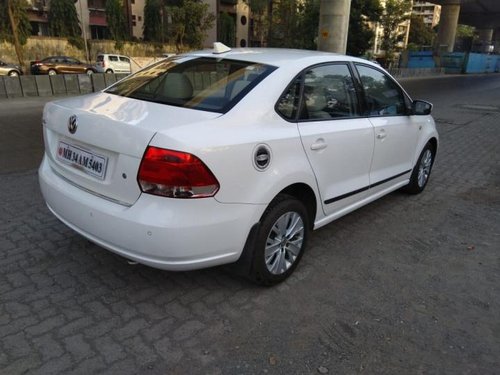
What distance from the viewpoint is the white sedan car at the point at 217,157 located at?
256cm

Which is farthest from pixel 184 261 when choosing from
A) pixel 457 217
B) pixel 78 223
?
pixel 457 217

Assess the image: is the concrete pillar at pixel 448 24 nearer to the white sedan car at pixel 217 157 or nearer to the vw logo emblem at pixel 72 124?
the white sedan car at pixel 217 157

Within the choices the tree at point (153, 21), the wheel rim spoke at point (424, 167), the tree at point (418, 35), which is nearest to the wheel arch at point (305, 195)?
the wheel rim spoke at point (424, 167)

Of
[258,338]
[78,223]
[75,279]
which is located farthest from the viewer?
[75,279]

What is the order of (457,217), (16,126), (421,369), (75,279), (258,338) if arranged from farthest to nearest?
1. (16,126)
2. (457,217)
3. (75,279)
4. (258,338)
5. (421,369)

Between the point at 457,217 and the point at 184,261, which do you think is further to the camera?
the point at 457,217

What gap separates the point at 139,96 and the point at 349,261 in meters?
2.14

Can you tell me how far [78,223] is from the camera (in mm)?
2959

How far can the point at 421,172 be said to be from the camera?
17.8ft

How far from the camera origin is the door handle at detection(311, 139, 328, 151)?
3260mm

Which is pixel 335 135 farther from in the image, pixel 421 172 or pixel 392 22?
pixel 392 22

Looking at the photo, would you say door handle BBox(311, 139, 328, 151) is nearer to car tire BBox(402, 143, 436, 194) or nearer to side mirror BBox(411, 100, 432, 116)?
side mirror BBox(411, 100, 432, 116)

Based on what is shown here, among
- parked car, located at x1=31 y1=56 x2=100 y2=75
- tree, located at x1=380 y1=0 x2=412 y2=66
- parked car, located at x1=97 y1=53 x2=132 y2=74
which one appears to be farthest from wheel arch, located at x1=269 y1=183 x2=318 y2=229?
tree, located at x1=380 y1=0 x2=412 y2=66

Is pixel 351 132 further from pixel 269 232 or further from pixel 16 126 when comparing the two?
pixel 16 126
